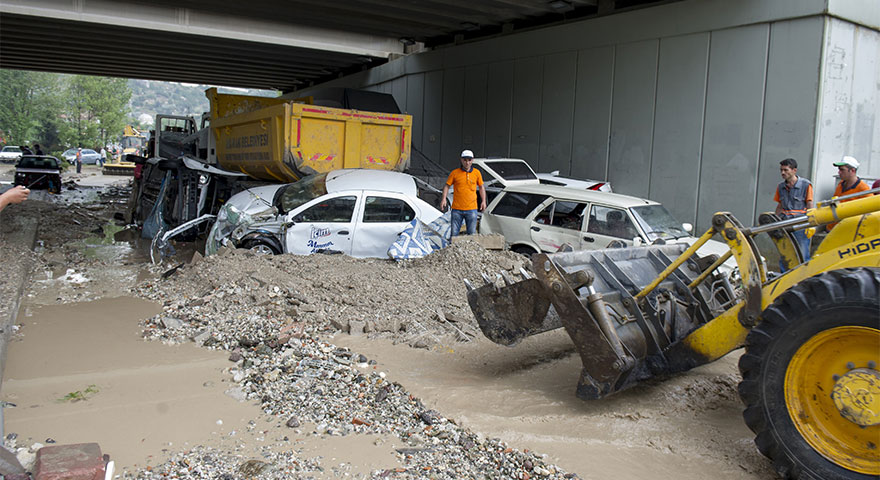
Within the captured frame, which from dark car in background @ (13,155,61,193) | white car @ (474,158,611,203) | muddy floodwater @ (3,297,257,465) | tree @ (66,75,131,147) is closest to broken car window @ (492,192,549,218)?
white car @ (474,158,611,203)

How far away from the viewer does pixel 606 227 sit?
863 centimetres

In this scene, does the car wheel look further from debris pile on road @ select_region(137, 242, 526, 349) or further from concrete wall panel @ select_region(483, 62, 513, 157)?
concrete wall panel @ select_region(483, 62, 513, 157)

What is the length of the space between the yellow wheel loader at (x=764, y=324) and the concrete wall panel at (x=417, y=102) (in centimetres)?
1682

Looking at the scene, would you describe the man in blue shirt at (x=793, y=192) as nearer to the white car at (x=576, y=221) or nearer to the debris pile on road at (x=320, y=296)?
the white car at (x=576, y=221)

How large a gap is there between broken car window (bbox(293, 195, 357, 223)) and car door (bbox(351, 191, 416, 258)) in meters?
0.18

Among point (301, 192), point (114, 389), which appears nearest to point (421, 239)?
point (301, 192)

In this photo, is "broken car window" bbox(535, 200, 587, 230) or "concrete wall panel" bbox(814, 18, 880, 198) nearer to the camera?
"broken car window" bbox(535, 200, 587, 230)

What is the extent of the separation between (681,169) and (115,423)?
38.0 ft

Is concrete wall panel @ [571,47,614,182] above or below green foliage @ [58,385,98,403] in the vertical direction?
above

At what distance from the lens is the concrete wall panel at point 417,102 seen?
21578 mm

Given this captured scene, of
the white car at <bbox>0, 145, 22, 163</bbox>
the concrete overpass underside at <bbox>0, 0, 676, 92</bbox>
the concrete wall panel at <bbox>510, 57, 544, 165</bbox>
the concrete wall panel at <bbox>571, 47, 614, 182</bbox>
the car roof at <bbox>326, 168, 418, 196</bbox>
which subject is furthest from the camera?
the white car at <bbox>0, 145, 22, 163</bbox>

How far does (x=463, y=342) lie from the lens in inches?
254

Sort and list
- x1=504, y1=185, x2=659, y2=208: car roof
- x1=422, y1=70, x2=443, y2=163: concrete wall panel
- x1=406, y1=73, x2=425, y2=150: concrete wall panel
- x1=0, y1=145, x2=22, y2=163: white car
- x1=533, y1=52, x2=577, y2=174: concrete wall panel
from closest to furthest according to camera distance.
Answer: x1=504, y1=185, x2=659, y2=208: car roof, x1=533, y1=52, x2=577, y2=174: concrete wall panel, x1=422, y1=70, x2=443, y2=163: concrete wall panel, x1=406, y1=73, x2=425, y2=150: concrete wall panel, x1=0, y1=145, x2=22, y2=163: white car

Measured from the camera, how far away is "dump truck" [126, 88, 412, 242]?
11492 mm
